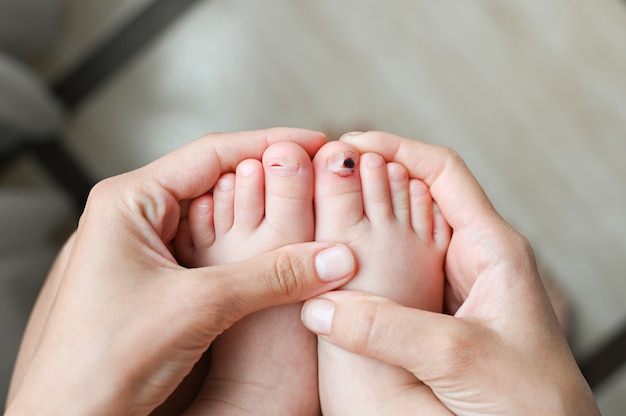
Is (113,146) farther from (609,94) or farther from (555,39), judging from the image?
(609,94)

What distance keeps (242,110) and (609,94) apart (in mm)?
952

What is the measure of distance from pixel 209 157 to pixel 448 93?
0.92 metres

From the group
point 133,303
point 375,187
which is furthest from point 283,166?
point 133,303

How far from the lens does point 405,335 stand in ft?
2.15

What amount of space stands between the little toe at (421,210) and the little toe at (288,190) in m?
0.15

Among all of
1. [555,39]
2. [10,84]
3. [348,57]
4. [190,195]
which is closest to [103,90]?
[10,84]

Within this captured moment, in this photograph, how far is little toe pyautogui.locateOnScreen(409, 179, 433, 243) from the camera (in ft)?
2.74

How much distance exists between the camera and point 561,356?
69 cm

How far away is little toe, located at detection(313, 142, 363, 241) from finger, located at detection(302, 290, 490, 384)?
15 cm

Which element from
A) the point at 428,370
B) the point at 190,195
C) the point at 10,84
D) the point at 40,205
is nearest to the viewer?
the point at 428,370

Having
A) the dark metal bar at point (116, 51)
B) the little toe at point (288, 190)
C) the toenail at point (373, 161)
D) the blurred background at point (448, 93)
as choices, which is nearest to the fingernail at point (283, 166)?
the little toe at point (288, 190)

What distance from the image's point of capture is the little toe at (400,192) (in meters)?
0.83

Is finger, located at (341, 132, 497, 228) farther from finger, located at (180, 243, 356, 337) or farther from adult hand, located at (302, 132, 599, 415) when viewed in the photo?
finger, located at (180, 243, 356, 337)

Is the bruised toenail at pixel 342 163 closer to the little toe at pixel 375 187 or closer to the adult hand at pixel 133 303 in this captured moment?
the little toe at pixel 375 187
